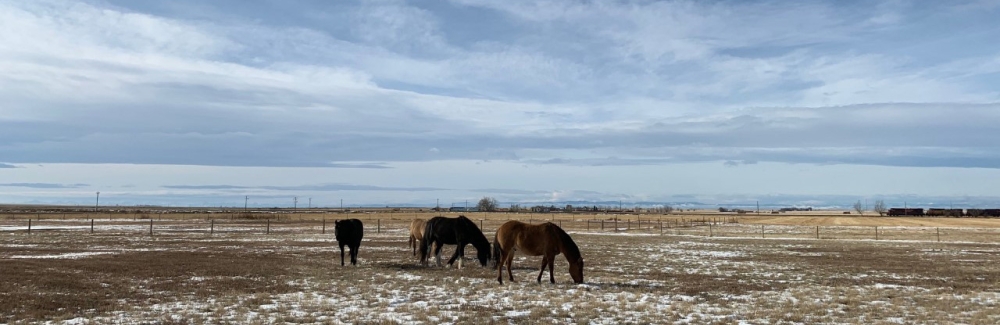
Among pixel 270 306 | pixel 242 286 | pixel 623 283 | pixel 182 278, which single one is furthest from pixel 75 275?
pixel 623 283

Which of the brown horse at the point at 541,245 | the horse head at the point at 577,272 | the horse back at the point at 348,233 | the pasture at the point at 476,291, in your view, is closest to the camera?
the pasture at the point at 476,291

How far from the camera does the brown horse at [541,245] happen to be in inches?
599

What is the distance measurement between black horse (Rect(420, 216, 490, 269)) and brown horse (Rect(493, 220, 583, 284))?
314 cm

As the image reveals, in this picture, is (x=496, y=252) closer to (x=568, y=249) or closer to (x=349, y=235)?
(x=568, y=249)

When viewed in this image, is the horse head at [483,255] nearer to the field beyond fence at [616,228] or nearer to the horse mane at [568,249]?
the horse mane at [568,249]

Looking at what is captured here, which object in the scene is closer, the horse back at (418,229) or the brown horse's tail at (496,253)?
the brown horse's tail at (496,253)

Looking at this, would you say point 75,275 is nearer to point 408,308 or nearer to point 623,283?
point 408,308

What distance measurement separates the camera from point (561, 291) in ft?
45.1

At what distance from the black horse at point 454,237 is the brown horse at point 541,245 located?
3.14 meters

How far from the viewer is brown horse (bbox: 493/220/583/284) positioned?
49.9ft

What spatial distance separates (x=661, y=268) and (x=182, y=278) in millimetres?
13336

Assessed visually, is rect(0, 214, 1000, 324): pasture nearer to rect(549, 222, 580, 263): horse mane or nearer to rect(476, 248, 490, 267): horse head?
rect(476, 248, 490, 267): horse head

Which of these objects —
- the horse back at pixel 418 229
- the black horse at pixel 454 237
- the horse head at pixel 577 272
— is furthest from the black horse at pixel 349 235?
the horse head at pixel 577 272

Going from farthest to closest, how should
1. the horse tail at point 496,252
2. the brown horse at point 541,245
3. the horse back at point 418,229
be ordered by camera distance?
the horse back at point 418,229
the horse tail at point 496,252
the brown horse at point 541,245
